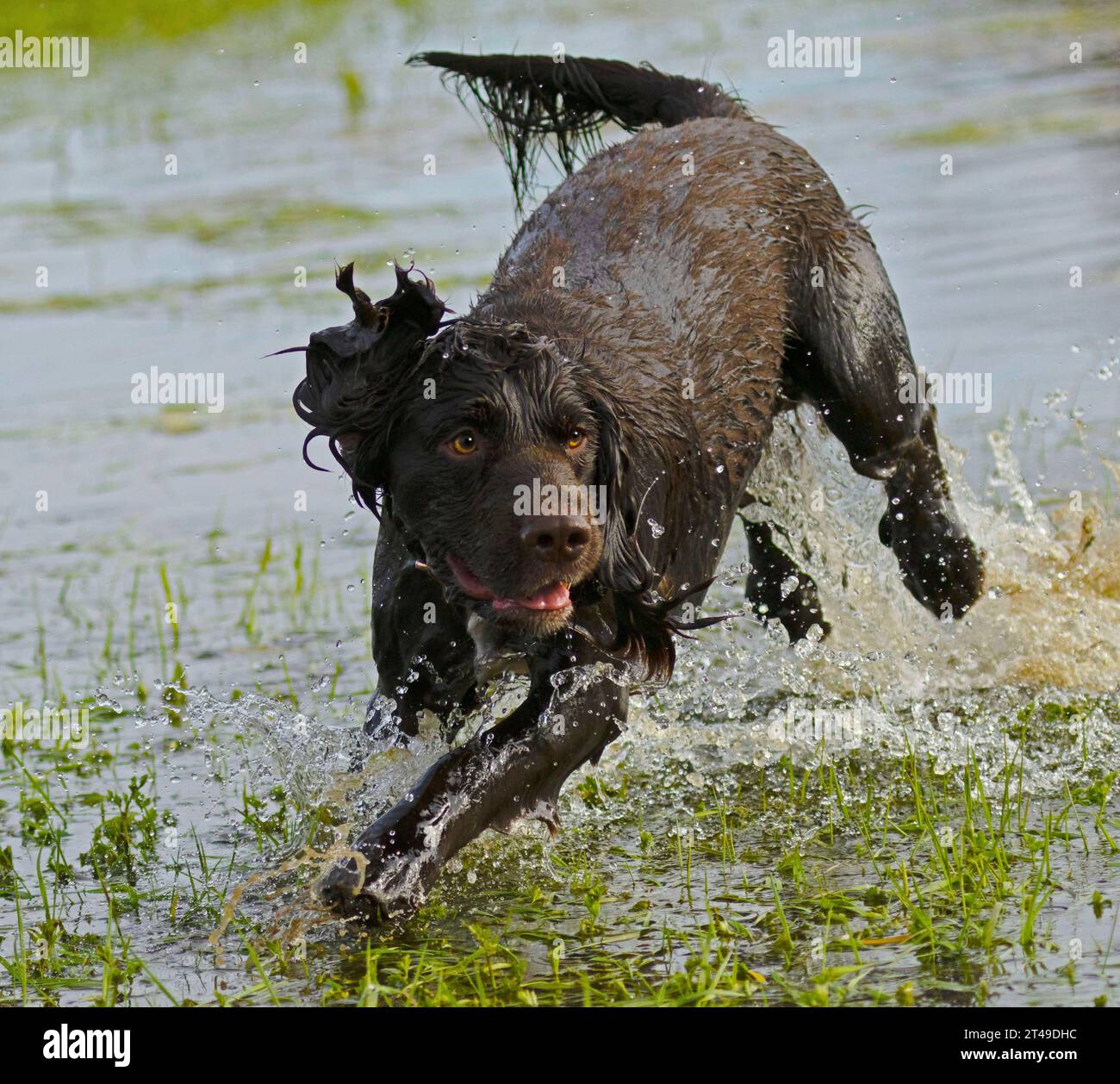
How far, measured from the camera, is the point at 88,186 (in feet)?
50.2

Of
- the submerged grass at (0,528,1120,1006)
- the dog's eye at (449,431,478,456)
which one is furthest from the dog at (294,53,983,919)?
the submerged grass at (0,528,1120,1006)

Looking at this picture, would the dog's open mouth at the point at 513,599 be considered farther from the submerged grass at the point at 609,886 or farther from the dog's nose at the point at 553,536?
the submerged grass at the point at 609,886

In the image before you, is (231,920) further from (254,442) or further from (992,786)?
(254,442)

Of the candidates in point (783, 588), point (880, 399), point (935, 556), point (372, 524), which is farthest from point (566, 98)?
point (372, 524)

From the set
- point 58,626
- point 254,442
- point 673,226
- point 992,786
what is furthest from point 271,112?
point 992,786

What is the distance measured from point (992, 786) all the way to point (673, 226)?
75.0 inches

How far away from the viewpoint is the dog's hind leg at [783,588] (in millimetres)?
6941

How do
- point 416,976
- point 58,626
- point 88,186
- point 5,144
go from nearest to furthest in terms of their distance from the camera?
point 416,976 → point 58,626 → point 88,186 → point 5,144

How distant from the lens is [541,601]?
465cm

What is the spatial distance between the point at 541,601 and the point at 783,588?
2482 mm

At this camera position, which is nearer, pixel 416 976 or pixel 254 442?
pixel 416 976
